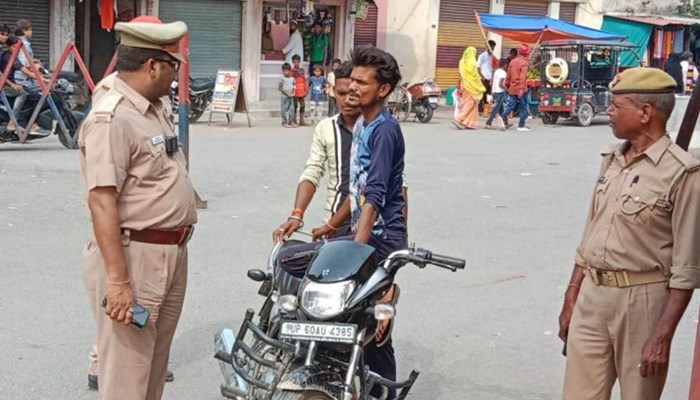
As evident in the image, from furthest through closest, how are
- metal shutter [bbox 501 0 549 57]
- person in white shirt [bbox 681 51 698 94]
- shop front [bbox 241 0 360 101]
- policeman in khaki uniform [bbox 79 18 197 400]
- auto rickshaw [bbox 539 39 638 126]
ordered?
metal shutter [bbox 501 0 549 57], person in white shirt [bbox 681 51 698 94], shop front [bbox 241 0 360 101], auto rickshaw [bbox 539 39 638 126], policeman in khaki uniform [bbox 79 18 197 400]

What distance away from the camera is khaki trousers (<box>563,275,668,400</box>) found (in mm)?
3541

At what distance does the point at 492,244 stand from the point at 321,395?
5371 mm

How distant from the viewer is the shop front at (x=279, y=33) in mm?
21906

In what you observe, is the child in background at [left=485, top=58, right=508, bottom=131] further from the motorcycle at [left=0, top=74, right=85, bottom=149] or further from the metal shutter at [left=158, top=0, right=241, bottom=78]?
the motorcycle at [left=0, top=74, right=85, bottom=149]

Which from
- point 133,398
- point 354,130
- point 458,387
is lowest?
point 458,387

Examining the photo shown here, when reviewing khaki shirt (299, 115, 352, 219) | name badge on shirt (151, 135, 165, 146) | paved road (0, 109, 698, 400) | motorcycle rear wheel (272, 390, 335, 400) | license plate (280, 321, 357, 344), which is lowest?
paved road (0, 109, 698, 400)

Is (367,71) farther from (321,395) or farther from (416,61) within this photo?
(416,61)

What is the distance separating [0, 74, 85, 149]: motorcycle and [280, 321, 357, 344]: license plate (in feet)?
33.9

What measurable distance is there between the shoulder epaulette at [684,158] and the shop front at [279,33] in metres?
18.8

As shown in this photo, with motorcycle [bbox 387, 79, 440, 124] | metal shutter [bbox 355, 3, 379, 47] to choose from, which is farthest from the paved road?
metal shutter [bbox 355, 3, 379, 47]

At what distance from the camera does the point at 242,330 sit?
405 cm

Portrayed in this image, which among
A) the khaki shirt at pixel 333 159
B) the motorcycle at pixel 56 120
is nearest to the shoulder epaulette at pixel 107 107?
the khaki shirt at pixel 333 159

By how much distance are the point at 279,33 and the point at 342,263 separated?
19.5 metres

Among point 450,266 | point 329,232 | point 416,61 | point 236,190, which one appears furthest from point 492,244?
point 416,61
